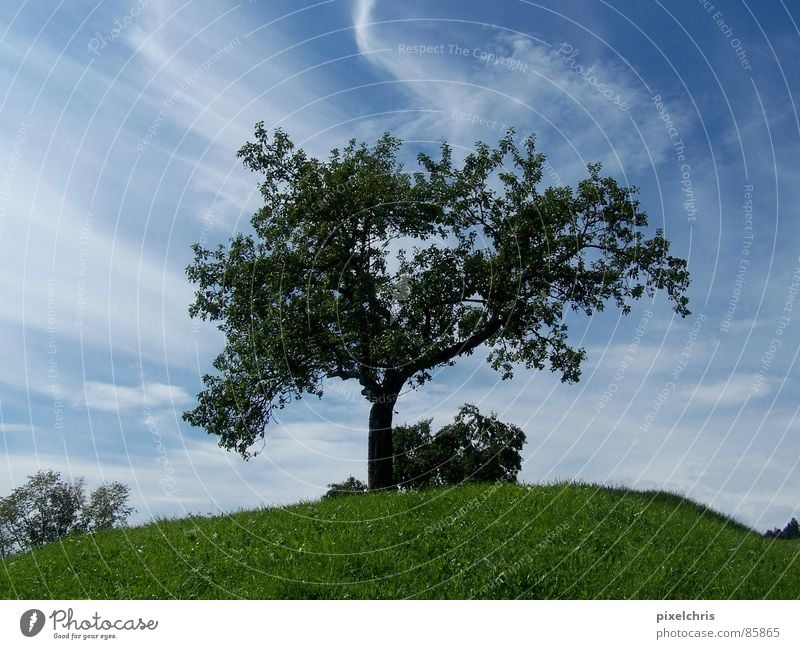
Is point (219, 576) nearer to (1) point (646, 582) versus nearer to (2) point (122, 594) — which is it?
(2) point (122, 594)

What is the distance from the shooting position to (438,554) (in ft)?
39.5

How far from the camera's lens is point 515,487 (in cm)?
1609

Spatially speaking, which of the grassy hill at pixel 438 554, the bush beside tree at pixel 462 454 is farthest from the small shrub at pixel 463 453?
the grassy hill at pixel 438 554

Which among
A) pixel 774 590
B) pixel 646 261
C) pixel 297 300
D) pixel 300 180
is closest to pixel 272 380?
pixel 297 300

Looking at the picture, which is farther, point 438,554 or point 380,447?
point 380,447

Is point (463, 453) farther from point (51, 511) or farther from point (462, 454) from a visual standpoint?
point (51, 511)

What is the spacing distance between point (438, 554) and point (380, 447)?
24.0 feet

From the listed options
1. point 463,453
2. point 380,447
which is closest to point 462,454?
point 463,453

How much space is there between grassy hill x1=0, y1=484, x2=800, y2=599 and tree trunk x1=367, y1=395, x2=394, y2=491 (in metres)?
2.54

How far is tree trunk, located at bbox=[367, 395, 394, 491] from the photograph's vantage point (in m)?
19.1

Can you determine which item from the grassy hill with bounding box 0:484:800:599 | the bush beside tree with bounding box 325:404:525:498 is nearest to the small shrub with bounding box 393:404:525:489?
the bush beside tree with bounding box 325:404:525:498

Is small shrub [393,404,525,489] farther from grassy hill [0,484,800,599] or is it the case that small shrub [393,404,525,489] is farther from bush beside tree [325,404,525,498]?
grassy hill [0,484,800,599]

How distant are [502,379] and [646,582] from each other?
8561 millimetres

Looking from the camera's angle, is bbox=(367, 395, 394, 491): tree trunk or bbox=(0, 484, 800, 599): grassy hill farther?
bbox=(367, 395, 394, 491): tree trunk
